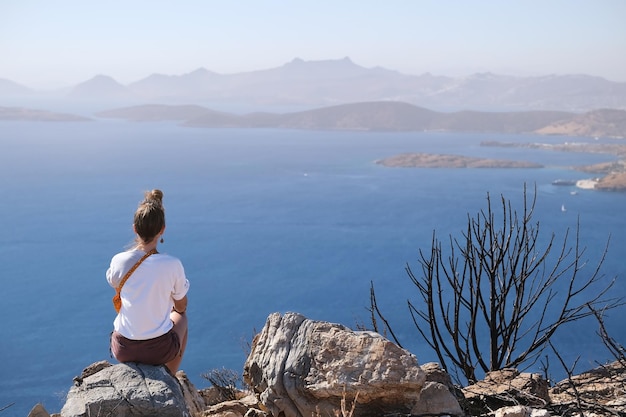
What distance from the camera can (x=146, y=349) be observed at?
7.88ft

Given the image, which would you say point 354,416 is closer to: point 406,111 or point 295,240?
point 295,240

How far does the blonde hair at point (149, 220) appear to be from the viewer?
2402 millimetres

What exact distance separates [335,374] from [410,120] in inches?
4958

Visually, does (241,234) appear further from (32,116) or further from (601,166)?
(32,116)

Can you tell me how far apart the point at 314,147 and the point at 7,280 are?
61.9m

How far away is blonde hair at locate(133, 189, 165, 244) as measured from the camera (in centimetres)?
240

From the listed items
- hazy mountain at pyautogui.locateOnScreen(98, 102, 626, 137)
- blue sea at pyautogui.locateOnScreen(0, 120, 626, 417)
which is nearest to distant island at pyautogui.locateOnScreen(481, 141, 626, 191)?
blue sea at pyautogui.locateOnScreen(0, 120, 626, 417)

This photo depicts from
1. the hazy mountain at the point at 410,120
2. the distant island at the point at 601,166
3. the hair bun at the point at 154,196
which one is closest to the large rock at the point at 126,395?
the hair bun at the point at 154,196

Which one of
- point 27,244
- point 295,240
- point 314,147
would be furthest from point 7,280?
point 314,147

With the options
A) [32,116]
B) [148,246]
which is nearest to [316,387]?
[148,246]

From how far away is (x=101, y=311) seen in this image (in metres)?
36.8

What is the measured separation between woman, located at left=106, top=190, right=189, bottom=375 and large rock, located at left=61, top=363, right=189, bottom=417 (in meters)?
0.09

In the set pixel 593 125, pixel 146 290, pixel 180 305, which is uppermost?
pixel 146 290

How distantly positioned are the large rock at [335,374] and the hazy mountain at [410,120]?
11579cm
